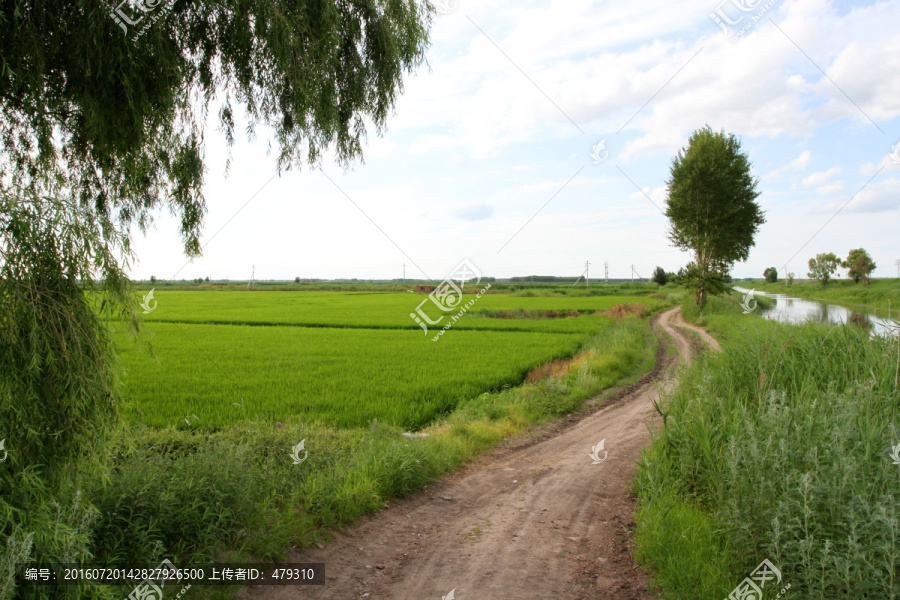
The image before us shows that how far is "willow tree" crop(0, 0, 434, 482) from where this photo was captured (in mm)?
3031

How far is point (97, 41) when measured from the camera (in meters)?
3.63

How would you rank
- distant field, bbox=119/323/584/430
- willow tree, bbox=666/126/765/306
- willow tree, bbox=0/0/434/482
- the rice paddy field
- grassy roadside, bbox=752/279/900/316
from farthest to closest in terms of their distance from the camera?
1. willow tree, bbox=666/126/765/306
2. grassy roadside, bbox=752/279/900/316
3. distant field, bbox=119/323/584/430
4. the rice paddy field
5. willow tree, bbox=0/0/434/482

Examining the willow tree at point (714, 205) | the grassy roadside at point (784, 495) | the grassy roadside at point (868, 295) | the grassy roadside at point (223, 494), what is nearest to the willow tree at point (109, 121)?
the grassy roadside at point (223, 494)

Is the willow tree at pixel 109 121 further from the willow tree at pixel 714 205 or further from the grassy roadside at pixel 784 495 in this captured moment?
the willow tree at pixel 714 205

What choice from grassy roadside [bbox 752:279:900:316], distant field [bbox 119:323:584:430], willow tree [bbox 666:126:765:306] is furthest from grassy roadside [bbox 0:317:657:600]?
willow tree [bbox 666:126:765:306]

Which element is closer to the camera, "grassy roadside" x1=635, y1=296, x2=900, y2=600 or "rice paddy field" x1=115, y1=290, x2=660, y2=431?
"grassy roadside" x1=635, y1=296, x2=900, y2=600

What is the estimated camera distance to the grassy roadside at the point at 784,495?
10.5ft

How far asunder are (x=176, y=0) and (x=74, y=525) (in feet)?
13.2

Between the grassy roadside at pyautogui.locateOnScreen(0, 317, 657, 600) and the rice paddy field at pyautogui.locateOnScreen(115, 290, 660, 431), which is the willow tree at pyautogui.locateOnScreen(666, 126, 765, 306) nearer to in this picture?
the rice paddy field at pyautogui.locateOnScreen(115, 290, 660, 431)

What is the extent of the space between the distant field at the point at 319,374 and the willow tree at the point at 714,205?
14.6 meters

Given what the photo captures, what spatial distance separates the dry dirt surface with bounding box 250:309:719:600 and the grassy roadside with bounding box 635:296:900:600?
387 millimetres

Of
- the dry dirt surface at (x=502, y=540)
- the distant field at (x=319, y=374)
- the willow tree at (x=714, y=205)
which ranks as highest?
the willow tree at (x=714, y=205)

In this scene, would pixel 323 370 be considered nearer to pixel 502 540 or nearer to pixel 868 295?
pixel 502 540

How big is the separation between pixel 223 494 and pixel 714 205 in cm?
3481
